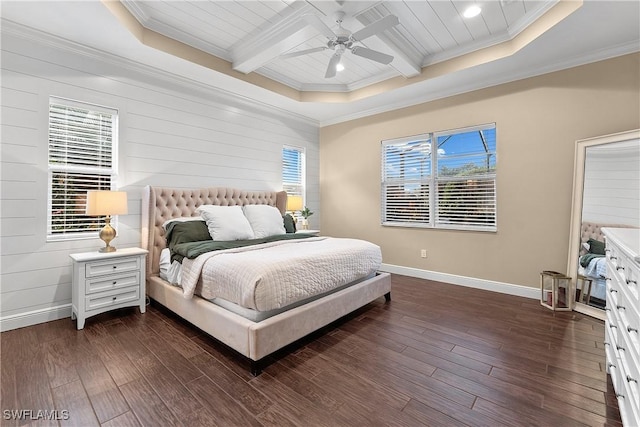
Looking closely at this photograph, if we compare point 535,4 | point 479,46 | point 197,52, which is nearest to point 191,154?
point 197,52

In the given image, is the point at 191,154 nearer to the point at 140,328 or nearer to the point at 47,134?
the point at 47,134

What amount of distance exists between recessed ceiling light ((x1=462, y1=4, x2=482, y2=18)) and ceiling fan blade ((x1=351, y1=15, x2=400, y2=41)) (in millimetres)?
962

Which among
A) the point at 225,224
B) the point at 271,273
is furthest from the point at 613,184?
the point at 225,224

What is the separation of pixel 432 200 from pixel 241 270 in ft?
11.3

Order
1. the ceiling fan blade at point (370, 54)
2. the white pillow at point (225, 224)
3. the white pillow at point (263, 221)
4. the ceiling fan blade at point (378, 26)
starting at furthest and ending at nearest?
the white pillow at point (263, 221) → the white pillow at point (225, 224) → the ceiling fan blade at point (370, 54) → the ceiling fan blade at point (378, 26)

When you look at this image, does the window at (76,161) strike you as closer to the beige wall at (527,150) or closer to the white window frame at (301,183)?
the white window frame at (301,183)

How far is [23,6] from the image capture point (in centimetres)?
249

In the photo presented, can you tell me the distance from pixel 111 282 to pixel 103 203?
2.64 feet

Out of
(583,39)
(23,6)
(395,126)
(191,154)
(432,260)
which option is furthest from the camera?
(395,126)

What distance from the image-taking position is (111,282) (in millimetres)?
2877

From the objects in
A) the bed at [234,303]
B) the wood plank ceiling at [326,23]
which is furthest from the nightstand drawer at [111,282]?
the wood plank ceiling at [326,23]

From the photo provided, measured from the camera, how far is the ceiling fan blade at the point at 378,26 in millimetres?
2388

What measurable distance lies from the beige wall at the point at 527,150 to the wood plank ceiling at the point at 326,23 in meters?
0.82

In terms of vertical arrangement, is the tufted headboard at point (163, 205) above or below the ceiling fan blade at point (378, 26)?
below
